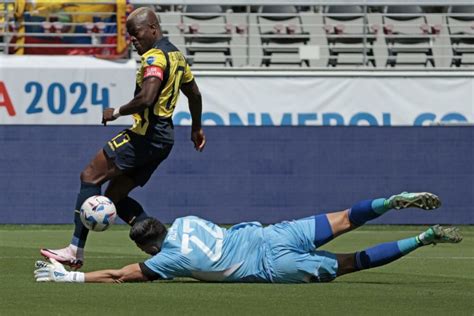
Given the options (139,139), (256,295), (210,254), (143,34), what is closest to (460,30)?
(143,34)

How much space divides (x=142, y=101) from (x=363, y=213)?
6.87 ft

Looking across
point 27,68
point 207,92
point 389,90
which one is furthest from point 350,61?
point 27,68

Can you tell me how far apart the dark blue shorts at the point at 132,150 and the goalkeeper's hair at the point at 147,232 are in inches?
56.1

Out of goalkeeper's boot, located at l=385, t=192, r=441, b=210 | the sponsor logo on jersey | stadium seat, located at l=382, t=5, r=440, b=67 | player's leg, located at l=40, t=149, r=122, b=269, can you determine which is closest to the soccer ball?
player's leg, located at l=40, t=149, r=122, b=269

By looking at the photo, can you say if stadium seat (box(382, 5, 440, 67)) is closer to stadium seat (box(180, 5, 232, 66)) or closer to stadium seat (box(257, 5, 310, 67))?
stadium seat (box(257, 5, 310, 67))

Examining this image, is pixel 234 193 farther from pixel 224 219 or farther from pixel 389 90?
pixel 389 90

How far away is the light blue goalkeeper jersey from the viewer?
9414mm

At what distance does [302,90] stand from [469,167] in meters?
4.29

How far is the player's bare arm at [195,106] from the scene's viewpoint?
11.5m

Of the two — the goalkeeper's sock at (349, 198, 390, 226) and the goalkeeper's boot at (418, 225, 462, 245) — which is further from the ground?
the goalkeeper's sock at (349, 198, 390, 226)

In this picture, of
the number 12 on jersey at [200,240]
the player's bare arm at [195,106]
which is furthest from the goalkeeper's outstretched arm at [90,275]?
the player's bare arm at [195,106]

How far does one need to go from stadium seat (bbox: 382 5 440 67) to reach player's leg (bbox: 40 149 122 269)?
13375 mm

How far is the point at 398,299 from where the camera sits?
8.94m

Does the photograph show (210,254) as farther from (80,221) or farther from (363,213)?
(80,221)
